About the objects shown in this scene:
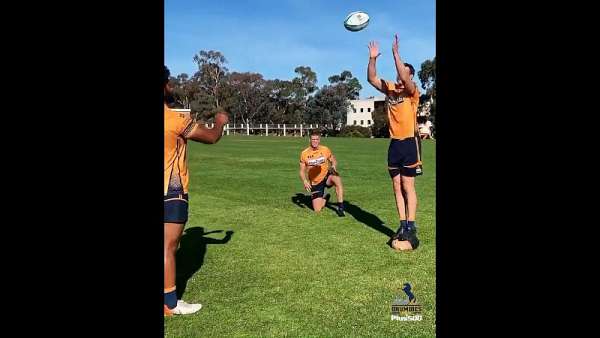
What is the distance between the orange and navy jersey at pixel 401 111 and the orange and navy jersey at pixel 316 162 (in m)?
3.66

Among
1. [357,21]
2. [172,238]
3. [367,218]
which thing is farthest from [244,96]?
[172,238]

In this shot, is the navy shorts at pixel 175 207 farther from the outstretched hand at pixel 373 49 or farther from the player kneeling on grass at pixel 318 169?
the player kneeling on grass at pixel 318 169

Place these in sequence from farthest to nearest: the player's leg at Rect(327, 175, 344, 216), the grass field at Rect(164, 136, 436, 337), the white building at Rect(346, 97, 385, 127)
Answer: the white building at Rect(346, 97, 385, 127) < the player's leg at Rect(327, 175, 344, 216) < the grass field at Rect(164, 136, 436, 337)

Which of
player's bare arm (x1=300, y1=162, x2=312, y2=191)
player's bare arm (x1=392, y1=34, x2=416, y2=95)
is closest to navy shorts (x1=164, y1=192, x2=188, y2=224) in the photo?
player's bare arm (x1=392, y1=34, x2=416, y2=95)

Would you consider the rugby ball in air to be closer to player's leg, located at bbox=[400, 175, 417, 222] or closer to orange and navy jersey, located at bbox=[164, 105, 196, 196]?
player's leg, located at bbox=[400, 175, 417, 222]

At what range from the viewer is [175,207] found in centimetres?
404

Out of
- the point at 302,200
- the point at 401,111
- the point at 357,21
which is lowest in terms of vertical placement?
the point at 302,200

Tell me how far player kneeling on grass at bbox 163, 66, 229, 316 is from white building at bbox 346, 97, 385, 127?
85.5 metres

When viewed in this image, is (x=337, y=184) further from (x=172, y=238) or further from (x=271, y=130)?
(x=271, y=130)

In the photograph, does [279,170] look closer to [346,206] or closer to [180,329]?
[346,206]

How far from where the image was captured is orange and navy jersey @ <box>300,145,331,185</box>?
10.2 meters

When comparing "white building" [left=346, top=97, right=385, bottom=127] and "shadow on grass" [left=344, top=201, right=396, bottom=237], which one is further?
"white building" [left=346, top=97, right=385, bottom=127]

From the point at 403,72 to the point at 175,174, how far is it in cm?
347

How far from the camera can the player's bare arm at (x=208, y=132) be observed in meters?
4.00
